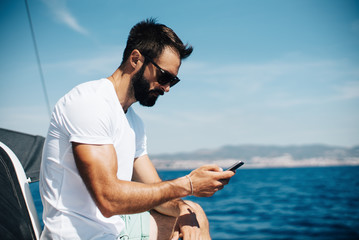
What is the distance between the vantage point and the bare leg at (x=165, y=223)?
219cm

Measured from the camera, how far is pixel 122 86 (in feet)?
6.79

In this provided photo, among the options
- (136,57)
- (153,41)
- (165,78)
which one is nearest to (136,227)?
(165,78)

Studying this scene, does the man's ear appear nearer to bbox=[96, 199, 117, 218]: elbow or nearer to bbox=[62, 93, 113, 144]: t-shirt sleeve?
bbox=[62, 93, 113, 144]: t-shirt sleeve

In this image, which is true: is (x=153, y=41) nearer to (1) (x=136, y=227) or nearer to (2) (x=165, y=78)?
(2) (x=165, y=78)

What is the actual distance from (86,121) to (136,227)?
3.34 ft

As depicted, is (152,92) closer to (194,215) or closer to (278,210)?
(194,215)

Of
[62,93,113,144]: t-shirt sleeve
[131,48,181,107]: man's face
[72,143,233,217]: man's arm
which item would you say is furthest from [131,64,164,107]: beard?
[72,143,233,217]: man's arm

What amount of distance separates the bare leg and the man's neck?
0.92m

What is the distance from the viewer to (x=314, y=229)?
15.6m

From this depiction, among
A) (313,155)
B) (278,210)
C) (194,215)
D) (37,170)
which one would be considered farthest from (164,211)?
(313,155)

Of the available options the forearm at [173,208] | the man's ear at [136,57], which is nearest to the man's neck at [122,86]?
the man's ear at [136,57]

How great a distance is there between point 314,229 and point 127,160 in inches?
651

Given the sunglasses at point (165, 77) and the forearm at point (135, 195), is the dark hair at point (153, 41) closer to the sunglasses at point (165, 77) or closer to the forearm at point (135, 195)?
the sunglasses at point (165, 77)

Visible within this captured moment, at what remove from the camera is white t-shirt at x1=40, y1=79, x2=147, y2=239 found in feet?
5.28
